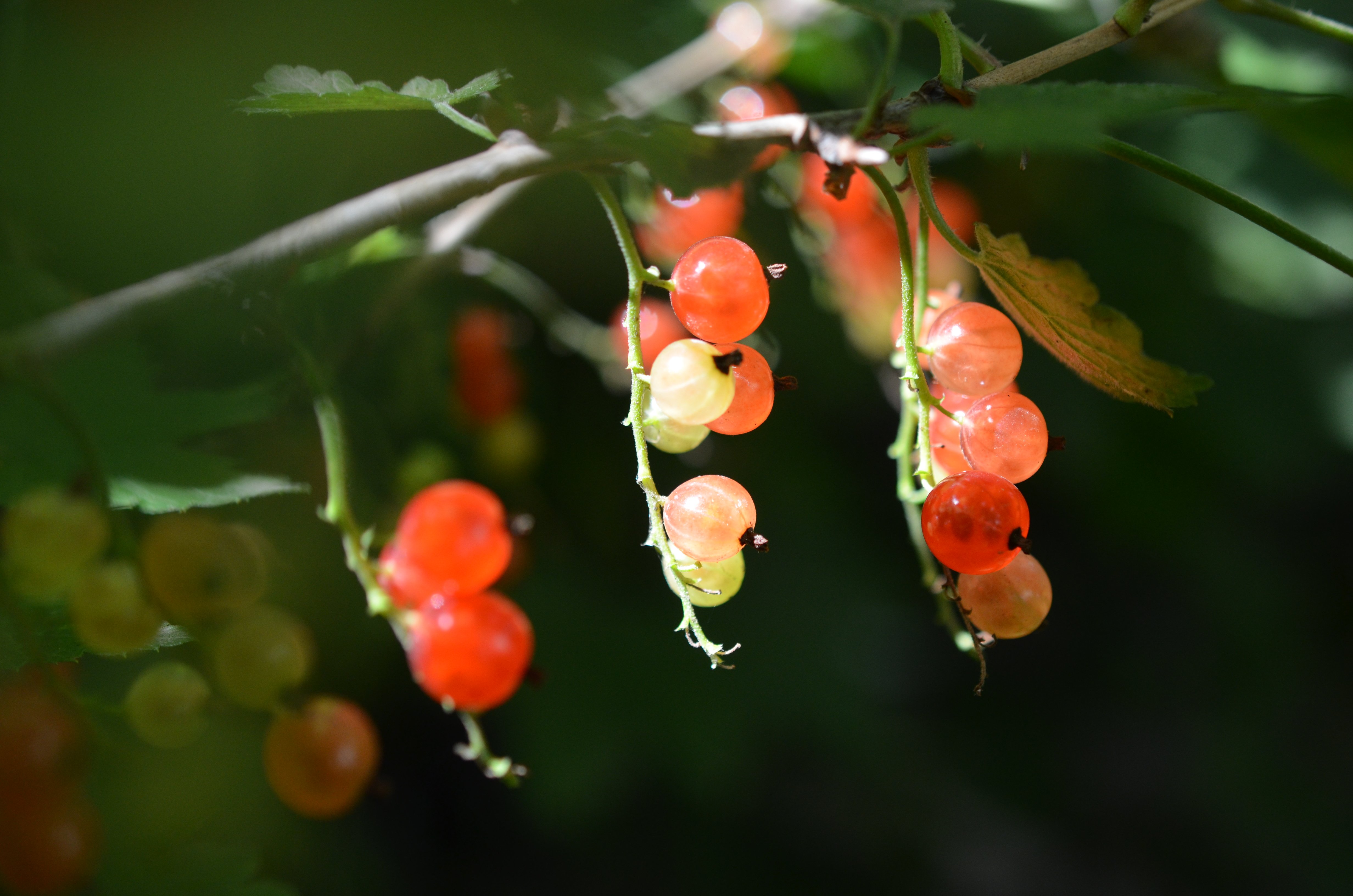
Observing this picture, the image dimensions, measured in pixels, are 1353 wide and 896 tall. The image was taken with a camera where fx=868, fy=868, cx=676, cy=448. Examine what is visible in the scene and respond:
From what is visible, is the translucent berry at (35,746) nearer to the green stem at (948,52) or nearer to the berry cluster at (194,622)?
the berry cluster at (194,622)

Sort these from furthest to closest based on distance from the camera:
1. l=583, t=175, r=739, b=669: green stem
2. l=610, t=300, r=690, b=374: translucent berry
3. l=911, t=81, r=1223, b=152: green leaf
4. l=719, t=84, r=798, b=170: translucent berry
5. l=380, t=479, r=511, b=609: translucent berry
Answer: l=719, t=84, r=798, b=170: translucent berry, l=610, t=300, r=690, b=374: translucent berry, l=380, t=479, r=511, b=609: translucent berry, l=583, t=175, r=739, b=669: green stem, l=911, t=81, r=1223, b=152: green leaf

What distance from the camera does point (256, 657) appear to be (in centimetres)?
47

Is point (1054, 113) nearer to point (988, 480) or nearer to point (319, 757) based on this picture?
point (988, 480)

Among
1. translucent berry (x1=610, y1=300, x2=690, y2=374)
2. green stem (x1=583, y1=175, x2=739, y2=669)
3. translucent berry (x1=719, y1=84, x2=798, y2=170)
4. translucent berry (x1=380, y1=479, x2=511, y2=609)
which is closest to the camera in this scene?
green stem (x1=583, y1=175, x2=739, y2=669)

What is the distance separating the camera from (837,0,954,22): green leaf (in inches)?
15.2

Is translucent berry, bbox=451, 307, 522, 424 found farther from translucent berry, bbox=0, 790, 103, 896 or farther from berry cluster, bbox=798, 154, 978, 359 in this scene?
translucent berry, bbox=0, 790, 103, 896

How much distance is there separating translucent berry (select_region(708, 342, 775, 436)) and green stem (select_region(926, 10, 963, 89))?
0.16 meters

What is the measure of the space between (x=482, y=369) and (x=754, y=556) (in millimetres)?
564

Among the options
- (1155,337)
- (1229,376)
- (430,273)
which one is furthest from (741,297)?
(1229,376)

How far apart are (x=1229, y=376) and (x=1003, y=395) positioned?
104 cm

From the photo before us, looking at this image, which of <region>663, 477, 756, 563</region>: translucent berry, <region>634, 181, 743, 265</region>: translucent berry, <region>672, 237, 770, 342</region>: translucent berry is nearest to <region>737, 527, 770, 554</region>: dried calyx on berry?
<region>663, 477, 756, 563</region>: translucent berry

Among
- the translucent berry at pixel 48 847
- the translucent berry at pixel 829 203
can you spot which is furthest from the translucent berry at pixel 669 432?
the translucent berry at pixel 829 203

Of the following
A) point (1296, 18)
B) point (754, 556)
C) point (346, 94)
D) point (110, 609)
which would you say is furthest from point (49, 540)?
point (754, 556)

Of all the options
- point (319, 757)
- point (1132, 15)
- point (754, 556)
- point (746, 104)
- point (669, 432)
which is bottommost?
point (754, 556)
